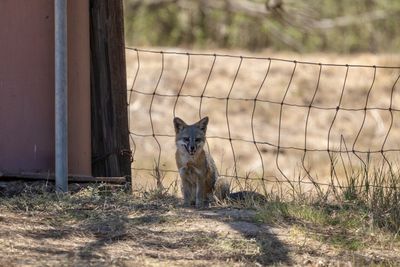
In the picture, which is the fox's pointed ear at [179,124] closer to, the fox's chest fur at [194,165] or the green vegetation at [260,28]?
the fox's chest fur at [194,165]

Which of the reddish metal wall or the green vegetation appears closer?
the reddish metal wall

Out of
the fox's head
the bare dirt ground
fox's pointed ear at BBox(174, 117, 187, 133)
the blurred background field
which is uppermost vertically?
the blurred background field

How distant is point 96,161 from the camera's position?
7898 mm

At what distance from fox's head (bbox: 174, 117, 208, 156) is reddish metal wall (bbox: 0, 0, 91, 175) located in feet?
3.11

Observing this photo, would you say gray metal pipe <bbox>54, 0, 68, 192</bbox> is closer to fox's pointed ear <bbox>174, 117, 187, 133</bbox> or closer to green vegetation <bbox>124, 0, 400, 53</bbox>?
fox's pointed ear <bbox>174, 117, 187, 133</bbox>

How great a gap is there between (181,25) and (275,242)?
680 inches

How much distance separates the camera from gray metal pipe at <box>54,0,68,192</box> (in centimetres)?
723

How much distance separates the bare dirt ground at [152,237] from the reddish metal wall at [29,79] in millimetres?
510

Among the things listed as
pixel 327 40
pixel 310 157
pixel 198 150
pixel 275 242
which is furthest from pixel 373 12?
pixel 275 242

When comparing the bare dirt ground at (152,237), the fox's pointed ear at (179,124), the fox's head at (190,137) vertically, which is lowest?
the bare dirt ground at (152,237)

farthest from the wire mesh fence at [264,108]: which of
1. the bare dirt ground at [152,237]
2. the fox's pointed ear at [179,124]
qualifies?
the bare dirt ground at [152,237]

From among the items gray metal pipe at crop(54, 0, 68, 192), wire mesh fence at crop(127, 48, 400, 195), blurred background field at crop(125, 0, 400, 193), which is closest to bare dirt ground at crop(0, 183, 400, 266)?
gray metal pipe at crop(54, 0, 68, 192)

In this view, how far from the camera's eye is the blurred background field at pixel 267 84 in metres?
15.1

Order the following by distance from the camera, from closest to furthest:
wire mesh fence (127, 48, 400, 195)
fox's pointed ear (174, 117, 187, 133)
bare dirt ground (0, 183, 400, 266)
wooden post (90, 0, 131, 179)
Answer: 1. bare dirt ground (0, 183, 400, 266)
2. wooden post (90, 0, 131, 179)
3. fox's pointed ear (174, 117, 187, 133)
4. wire mesh fence (127, 48, 400, 195)
